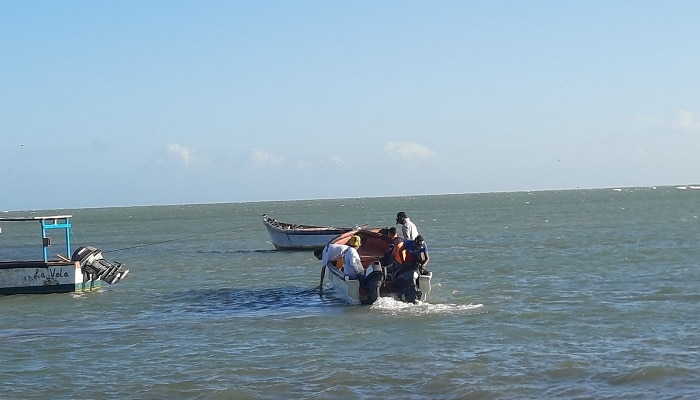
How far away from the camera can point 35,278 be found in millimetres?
21203

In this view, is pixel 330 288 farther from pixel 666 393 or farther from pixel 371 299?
pixel 666 393

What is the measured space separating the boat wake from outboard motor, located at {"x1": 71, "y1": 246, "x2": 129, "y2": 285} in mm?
8901

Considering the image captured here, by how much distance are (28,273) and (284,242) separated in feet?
57.9

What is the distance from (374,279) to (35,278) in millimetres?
9015

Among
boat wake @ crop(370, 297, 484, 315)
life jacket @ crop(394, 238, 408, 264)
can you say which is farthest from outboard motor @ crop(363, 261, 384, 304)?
life jacket @ crop(394, 238, 408, 264)

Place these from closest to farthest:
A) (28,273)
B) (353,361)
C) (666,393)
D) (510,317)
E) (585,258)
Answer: (666,393)
(353,361)
(510,317)
(28,273)
(585,258)

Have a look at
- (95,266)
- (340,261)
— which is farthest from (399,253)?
(95,266)

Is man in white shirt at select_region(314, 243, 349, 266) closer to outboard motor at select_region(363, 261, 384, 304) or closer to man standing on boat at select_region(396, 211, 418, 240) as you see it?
man standing on boat at select_region(396, 211, 418, 240)

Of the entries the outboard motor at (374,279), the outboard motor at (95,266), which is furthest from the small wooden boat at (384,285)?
the outboard motor at (95,266)

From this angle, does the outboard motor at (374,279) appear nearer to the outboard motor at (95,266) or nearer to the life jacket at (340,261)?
the life jacket at (340,261)

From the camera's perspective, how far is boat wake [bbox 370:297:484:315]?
54.1 ft

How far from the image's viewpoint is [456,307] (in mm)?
17234

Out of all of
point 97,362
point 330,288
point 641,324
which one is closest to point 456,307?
point 641,324

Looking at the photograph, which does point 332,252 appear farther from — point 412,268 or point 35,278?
point 35,278
